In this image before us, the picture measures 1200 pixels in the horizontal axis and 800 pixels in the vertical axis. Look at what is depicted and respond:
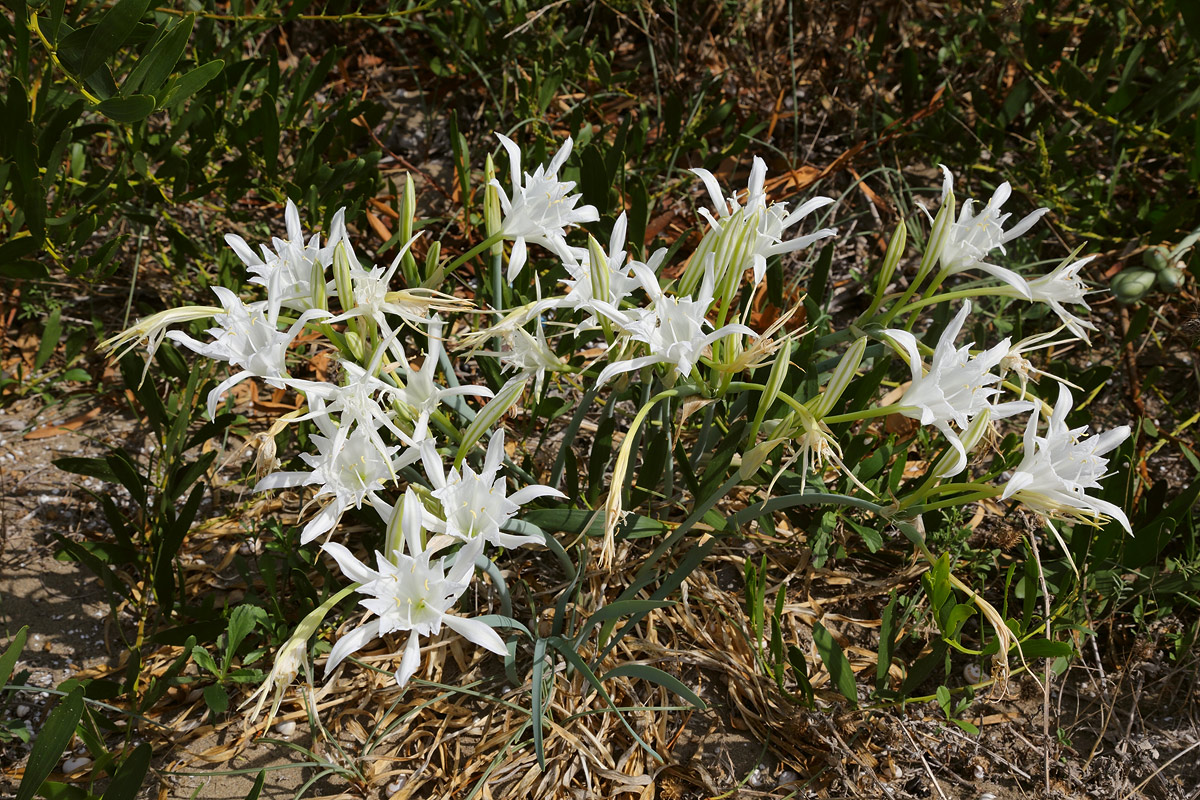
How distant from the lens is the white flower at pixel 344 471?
3.52 ft

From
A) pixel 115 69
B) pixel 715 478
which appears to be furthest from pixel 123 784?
pixel 115 69

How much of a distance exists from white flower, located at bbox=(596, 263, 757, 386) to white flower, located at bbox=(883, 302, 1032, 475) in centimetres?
23

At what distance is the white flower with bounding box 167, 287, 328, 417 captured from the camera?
109 cm

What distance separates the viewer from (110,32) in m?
1.20

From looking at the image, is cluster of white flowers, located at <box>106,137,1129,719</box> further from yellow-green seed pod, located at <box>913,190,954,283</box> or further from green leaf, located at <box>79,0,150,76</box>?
green leaf, located at <box>79,0,150,76</box>

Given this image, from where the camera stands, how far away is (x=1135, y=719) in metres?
1.62

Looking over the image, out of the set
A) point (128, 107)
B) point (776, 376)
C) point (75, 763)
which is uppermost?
point (128, 107)

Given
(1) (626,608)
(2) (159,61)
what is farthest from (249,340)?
(1) (626,608)

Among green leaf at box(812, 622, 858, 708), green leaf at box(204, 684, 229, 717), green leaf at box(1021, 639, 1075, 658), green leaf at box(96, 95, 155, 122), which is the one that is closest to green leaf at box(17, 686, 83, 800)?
green leaf at box(204, 684, 229, 717)

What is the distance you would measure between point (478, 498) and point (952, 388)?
0.63m

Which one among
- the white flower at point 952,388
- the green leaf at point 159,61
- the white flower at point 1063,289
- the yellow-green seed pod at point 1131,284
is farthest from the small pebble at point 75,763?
the yellow-green seed pod at point 1131,284

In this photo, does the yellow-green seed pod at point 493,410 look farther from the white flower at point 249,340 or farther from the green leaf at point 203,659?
the green leaf at point 203,659

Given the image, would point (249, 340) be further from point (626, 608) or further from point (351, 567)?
point (626, 608)

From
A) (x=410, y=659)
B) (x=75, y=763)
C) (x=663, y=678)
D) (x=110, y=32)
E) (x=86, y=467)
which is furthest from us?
(x=86, y=467)
